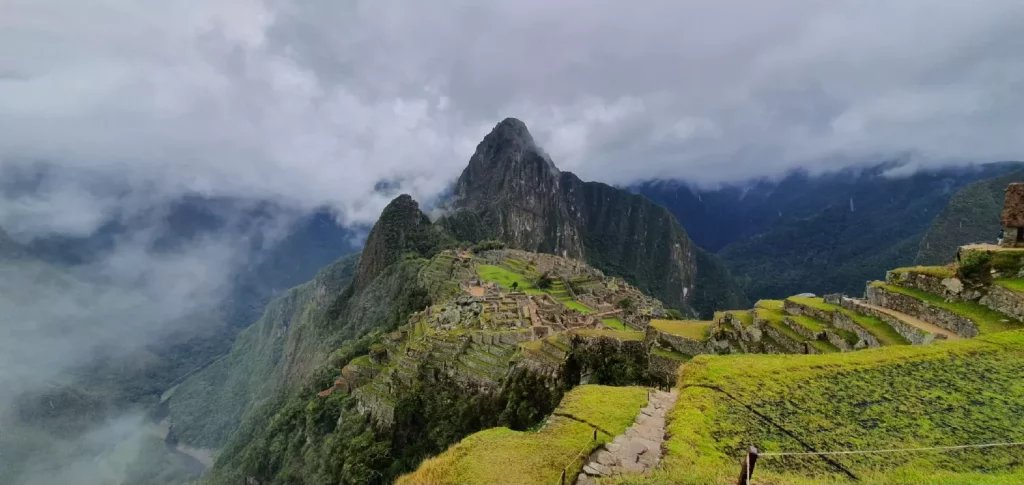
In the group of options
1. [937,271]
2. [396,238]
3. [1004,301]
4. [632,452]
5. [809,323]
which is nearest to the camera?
[632,452]

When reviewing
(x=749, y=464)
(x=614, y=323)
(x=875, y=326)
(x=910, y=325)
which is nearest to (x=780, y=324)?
(x=875, y=326)

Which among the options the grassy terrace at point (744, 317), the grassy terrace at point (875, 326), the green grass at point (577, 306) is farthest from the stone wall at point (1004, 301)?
the green grass at point (577, 306)

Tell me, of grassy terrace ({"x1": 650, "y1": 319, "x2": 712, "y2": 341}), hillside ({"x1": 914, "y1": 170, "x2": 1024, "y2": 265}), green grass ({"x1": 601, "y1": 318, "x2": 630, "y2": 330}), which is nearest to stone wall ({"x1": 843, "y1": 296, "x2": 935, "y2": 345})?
grassy terrace ({"x1": 650, "y1": 319, "x2": 712, "y2": 341})

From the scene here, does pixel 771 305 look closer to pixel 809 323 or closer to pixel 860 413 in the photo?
pixel 809 323

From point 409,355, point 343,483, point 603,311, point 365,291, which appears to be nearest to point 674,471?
point 343,483

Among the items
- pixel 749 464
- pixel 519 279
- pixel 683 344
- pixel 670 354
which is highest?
pixel 519 279

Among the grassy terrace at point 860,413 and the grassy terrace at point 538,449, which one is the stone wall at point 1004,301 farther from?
the grassy terrace at point 538,449
